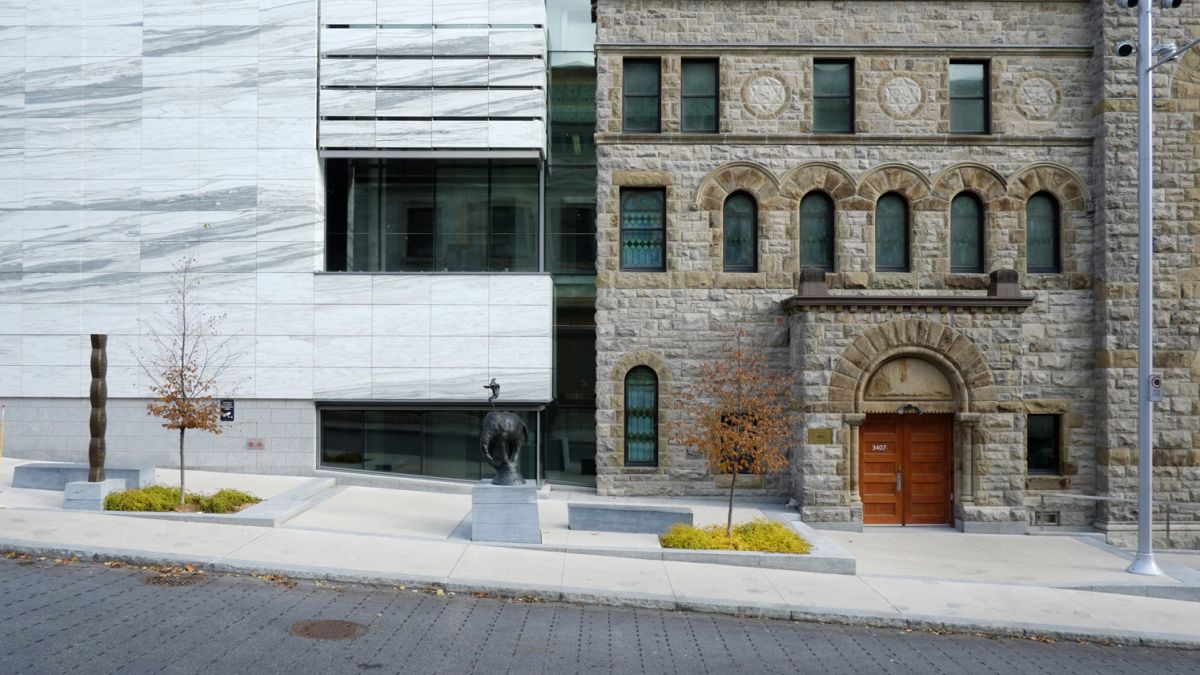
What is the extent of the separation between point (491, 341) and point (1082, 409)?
13835 millimetres

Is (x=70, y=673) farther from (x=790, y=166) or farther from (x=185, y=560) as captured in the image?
(x=790, y=166)

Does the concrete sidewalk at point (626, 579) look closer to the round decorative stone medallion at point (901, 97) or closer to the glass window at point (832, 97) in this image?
the glass window at point (832, 97)

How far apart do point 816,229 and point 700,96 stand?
166 inches

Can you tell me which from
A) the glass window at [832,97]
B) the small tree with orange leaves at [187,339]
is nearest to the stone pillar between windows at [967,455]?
the glass window at [832,97]

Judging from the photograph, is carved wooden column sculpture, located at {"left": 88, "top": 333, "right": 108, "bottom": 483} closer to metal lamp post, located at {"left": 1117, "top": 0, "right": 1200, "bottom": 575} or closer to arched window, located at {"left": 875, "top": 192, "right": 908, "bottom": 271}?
arched window, located at {"left": 875, "top": 192, "right": 908, "bottom": 271}

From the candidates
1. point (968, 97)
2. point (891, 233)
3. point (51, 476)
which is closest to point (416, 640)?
point (51, 476)

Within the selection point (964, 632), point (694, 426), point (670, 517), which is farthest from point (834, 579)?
point (694, 426)

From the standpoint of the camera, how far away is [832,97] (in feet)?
64.4

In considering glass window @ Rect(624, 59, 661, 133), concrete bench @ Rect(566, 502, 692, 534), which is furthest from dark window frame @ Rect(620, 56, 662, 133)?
concrete bench @ Rect(566, 502, 692, 534)

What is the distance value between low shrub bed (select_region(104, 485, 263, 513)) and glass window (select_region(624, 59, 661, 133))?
1184 centimetres

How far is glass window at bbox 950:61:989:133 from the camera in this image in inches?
771

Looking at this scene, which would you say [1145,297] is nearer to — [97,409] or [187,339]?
[97,409]

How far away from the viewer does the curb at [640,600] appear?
10.8 meters

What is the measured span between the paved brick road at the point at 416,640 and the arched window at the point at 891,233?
10692 mm
